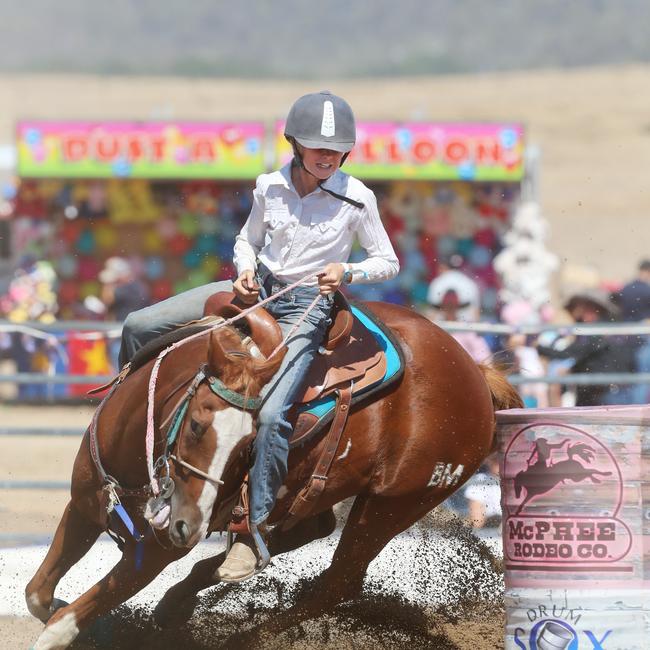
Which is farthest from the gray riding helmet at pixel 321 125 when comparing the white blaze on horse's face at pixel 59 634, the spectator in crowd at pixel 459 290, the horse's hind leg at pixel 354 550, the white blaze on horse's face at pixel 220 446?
the spectator in crowd at pixel 459 290

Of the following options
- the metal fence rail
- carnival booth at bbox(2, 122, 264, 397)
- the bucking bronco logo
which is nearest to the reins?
the bucking bronco logo

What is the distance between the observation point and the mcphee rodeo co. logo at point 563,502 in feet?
13.8

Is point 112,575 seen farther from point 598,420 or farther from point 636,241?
point 636,241

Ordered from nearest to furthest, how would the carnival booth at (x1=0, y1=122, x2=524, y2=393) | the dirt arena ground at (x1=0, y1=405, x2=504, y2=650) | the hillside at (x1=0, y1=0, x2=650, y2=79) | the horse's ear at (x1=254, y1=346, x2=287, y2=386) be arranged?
the horse's ear at (x1=254, y1=346, x2=287, y2=386)
the dirt arena ground at (x1=0, y1=405, x2=504, y2=650)
the carnival booth at (x1=0, y1=122, x2=524, y2=393)
the hillside at (x1=0, y1=0, x2=650, y2=79)

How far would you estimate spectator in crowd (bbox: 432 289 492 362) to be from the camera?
339 inches

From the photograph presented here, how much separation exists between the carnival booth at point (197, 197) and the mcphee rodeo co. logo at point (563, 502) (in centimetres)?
859

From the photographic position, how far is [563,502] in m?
4.27

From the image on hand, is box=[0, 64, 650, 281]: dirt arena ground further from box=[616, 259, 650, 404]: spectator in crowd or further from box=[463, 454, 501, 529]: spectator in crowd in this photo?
box=[463, 454, 501, 529]: spectator in crowd

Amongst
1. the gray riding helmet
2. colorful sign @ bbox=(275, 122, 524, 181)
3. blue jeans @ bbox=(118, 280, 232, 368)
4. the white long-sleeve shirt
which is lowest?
blue jeans @ bbox=(118, 280, 232, 368)

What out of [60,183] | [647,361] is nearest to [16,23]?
[60,183]

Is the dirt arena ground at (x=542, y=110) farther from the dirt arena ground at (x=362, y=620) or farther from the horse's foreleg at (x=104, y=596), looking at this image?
the horse's foreleg at (x=104, y=596)

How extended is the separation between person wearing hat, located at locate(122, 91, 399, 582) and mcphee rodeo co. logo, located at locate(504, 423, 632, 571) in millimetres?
903

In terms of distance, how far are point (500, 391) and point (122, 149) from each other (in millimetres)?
9821

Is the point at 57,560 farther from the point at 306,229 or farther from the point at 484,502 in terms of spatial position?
the point at 484,502
